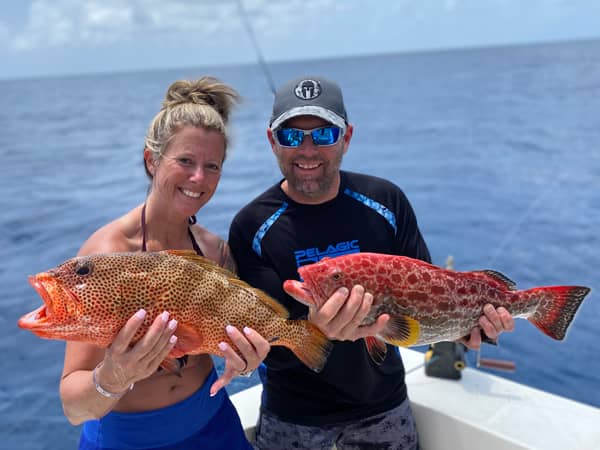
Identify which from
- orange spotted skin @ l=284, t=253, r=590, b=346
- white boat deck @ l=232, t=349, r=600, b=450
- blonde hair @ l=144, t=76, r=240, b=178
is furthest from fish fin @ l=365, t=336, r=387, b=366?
white boat deck @ l=232, t=349, r=600, b=450

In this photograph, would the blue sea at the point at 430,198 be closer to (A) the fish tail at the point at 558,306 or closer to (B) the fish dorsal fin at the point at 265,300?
(B) the fish dorsal fin at the point at 265,300

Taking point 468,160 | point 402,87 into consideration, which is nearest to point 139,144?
point 468,160

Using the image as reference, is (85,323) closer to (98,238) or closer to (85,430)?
(98,238)

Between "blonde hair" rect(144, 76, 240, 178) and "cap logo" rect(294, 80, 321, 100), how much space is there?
317 millimetres

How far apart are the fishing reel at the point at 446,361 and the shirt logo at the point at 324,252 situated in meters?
1.29

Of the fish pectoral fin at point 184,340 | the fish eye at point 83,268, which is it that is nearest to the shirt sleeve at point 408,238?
the fish pectoral fin at point 184,340

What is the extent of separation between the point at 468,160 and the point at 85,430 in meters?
19.0

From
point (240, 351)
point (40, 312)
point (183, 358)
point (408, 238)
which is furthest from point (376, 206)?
point (40, 312)

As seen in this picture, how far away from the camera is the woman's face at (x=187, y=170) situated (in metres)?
2.33

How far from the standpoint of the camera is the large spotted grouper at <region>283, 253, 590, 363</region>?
2.15 m

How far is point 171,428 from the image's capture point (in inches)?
91.6

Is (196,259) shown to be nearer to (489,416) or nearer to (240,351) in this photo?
(240,351)

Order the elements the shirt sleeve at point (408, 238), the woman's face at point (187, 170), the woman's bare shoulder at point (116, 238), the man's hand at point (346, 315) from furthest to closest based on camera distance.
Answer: the shirt sleeve at point (408, 238) → the woman's face at point (187, 170) → the woman's bare shoulder at point (116, 238) → the man's hand at point (346, 315)

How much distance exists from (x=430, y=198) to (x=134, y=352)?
1480 centimetres
